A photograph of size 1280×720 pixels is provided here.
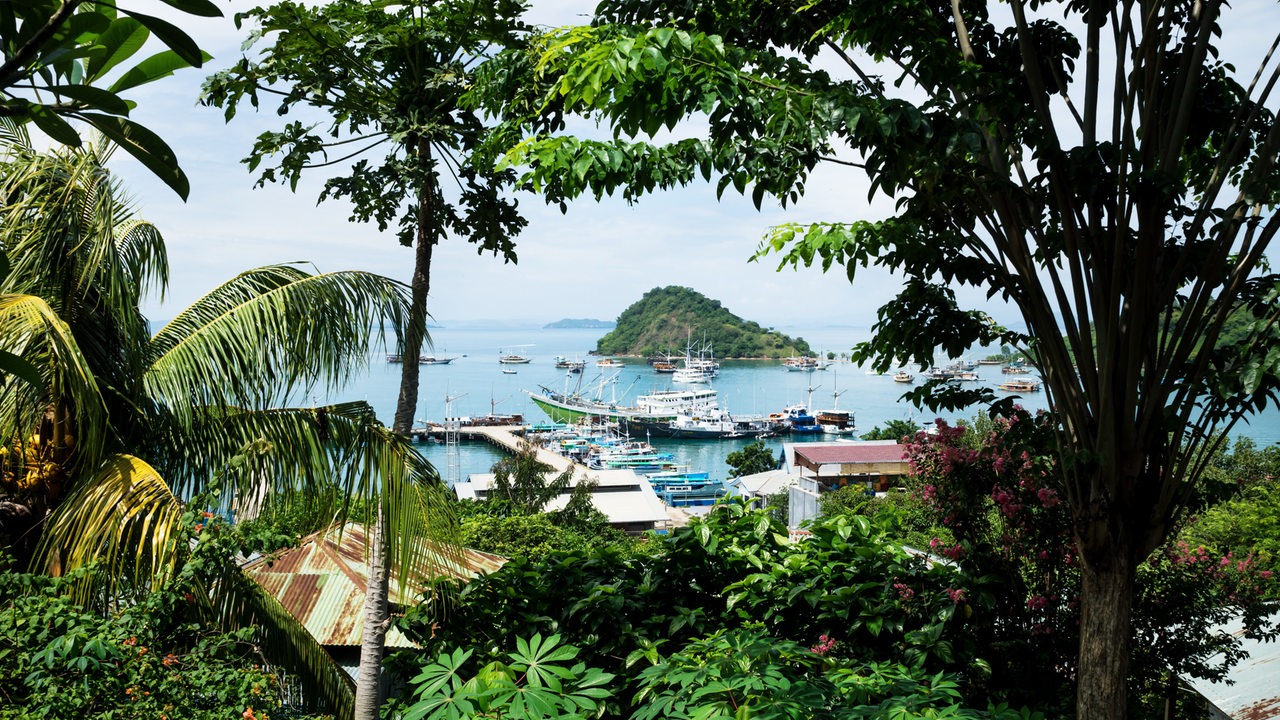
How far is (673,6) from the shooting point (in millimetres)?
3475

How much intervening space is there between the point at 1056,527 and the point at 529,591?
243 cm

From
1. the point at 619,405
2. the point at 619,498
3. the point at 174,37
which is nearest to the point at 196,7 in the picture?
the point at 174,37

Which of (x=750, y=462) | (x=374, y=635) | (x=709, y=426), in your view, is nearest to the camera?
(x=374, y=635)

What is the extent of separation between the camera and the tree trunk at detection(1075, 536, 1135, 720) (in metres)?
3.01

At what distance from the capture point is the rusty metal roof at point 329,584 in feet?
22.1

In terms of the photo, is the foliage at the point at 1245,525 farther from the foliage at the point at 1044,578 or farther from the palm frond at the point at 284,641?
the palm frond at the point at 284,641

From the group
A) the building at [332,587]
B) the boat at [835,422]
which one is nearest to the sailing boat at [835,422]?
the boat at [835,422]

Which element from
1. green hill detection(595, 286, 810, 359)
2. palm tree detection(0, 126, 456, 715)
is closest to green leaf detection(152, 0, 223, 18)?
palm tree detection(0, 126, 456, 715)

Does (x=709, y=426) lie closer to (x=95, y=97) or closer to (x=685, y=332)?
(x=685, y=332)

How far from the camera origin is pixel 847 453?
39375mm

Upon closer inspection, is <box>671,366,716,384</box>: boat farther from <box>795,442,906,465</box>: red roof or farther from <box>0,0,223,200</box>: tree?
<box>0,0,223,200</box>: tree

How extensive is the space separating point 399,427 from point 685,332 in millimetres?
98220

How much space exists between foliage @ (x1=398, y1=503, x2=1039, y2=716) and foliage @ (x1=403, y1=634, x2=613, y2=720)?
1.20 m

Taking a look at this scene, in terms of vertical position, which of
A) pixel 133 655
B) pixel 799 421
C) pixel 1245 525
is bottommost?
pixel 799 421
